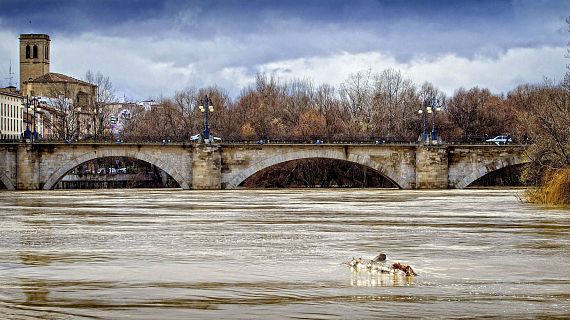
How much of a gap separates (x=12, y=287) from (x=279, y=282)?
13.5ft

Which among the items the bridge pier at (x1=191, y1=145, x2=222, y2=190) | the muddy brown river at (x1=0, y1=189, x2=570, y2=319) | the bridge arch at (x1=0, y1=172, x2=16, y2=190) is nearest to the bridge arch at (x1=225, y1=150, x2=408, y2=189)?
the bridge pier at (x1=191, y1=145, x2=222, y2=190)

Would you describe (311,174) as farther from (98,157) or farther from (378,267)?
(378,267)

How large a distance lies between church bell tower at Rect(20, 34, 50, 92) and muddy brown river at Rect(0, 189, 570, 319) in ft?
392

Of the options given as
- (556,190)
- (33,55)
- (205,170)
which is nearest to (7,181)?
(205,170)

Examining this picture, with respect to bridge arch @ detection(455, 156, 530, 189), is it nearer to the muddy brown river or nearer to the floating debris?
the muddy brown river

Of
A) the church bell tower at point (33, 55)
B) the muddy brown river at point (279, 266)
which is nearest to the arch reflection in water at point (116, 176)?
the church bell tower at point (33, 55)

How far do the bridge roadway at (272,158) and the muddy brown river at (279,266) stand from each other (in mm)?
35023

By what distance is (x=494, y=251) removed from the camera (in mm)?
22766

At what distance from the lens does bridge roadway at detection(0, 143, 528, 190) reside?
70938 millimetres

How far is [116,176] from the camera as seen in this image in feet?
343

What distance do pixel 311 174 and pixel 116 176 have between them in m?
23.2

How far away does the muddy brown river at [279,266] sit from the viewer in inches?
598

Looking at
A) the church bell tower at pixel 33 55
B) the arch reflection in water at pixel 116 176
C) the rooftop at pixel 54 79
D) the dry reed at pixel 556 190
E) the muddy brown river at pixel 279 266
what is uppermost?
the church bell tower at pixel 33 55

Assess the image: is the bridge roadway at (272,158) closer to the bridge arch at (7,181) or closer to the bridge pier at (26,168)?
the bridge pier at (26,168)
